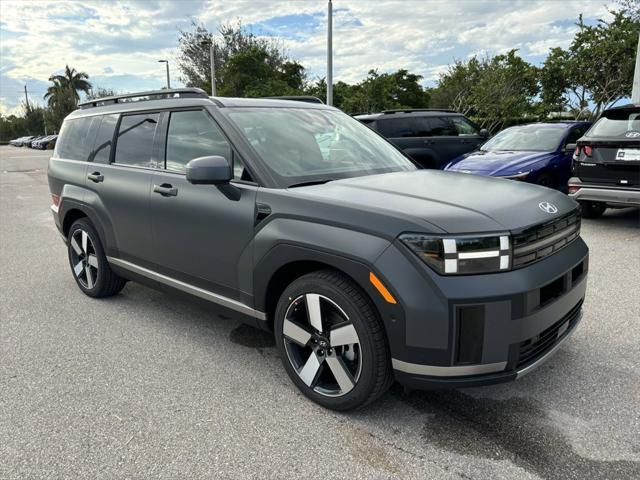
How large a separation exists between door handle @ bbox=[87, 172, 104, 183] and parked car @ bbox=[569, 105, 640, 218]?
242 inches

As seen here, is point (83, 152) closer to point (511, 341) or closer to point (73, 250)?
point (73, 250)

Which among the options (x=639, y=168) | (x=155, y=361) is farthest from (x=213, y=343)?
(x=639, y=168)

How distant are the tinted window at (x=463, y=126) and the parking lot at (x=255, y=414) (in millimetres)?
7517

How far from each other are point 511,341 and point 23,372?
3051 mm

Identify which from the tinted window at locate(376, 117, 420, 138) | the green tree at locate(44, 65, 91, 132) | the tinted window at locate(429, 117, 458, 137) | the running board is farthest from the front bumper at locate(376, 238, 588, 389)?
the green tree at locate(44, 65, 91, 132)

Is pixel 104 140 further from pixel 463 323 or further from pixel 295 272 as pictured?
pixel 463 323

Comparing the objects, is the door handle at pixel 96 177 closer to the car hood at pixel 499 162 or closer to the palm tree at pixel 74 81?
the car hood at pixel 499 162

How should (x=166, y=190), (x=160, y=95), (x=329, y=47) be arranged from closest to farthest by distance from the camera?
(x=166, y=190) < (x=160, y=95) < (x=329, y=47)

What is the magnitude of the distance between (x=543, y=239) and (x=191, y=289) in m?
2.27

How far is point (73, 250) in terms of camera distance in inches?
195

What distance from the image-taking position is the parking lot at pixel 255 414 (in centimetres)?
241

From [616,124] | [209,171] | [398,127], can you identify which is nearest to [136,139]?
[209,171]

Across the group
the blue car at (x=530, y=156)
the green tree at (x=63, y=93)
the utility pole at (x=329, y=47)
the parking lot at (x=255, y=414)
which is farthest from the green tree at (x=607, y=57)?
the green tree at (x=63, y=93)

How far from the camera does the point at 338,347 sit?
2.75 m
